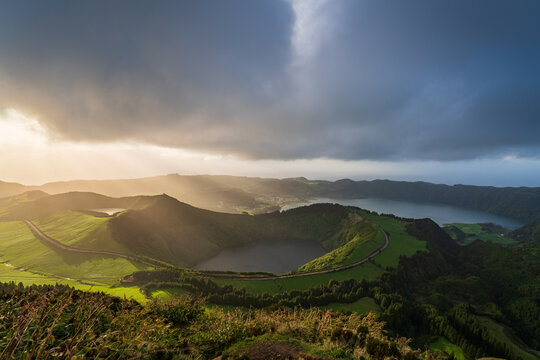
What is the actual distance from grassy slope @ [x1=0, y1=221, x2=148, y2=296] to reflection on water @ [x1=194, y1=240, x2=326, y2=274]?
29.7 metres

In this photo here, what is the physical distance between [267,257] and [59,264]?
70206 millimetres

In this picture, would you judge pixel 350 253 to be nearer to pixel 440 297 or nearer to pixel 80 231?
pixel 440 297

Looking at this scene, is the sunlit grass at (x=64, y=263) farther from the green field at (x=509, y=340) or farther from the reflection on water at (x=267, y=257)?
the green field at (x=509, y=340)

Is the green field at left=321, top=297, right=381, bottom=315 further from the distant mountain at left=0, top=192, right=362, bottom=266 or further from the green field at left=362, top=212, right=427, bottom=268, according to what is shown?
the distant mountain at left=0, top=192, right=362, bottom=266

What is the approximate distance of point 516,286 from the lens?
64812 mm

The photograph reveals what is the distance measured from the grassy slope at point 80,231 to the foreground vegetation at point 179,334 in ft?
249

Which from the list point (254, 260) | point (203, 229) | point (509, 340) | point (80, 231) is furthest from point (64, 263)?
point (509, 340)

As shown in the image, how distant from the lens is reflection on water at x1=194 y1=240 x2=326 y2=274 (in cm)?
8219

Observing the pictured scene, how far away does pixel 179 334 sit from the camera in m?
7.89

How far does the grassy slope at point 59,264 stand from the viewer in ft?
176

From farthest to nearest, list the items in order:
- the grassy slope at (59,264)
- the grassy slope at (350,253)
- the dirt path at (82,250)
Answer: the grassy slope at (350,253)
the dirt path at (82,250)
the grassy slope at (59,264)

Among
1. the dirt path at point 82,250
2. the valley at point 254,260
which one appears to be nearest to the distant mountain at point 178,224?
the valley at point 254,260

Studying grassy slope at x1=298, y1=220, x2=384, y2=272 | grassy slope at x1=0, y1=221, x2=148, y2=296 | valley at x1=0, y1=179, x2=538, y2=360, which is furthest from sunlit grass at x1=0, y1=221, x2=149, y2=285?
grassy slope at x1=298, y1=220, x2=384, y2=272

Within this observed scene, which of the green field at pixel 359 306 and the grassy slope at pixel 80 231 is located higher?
the grassy slope at pixel 80 231
